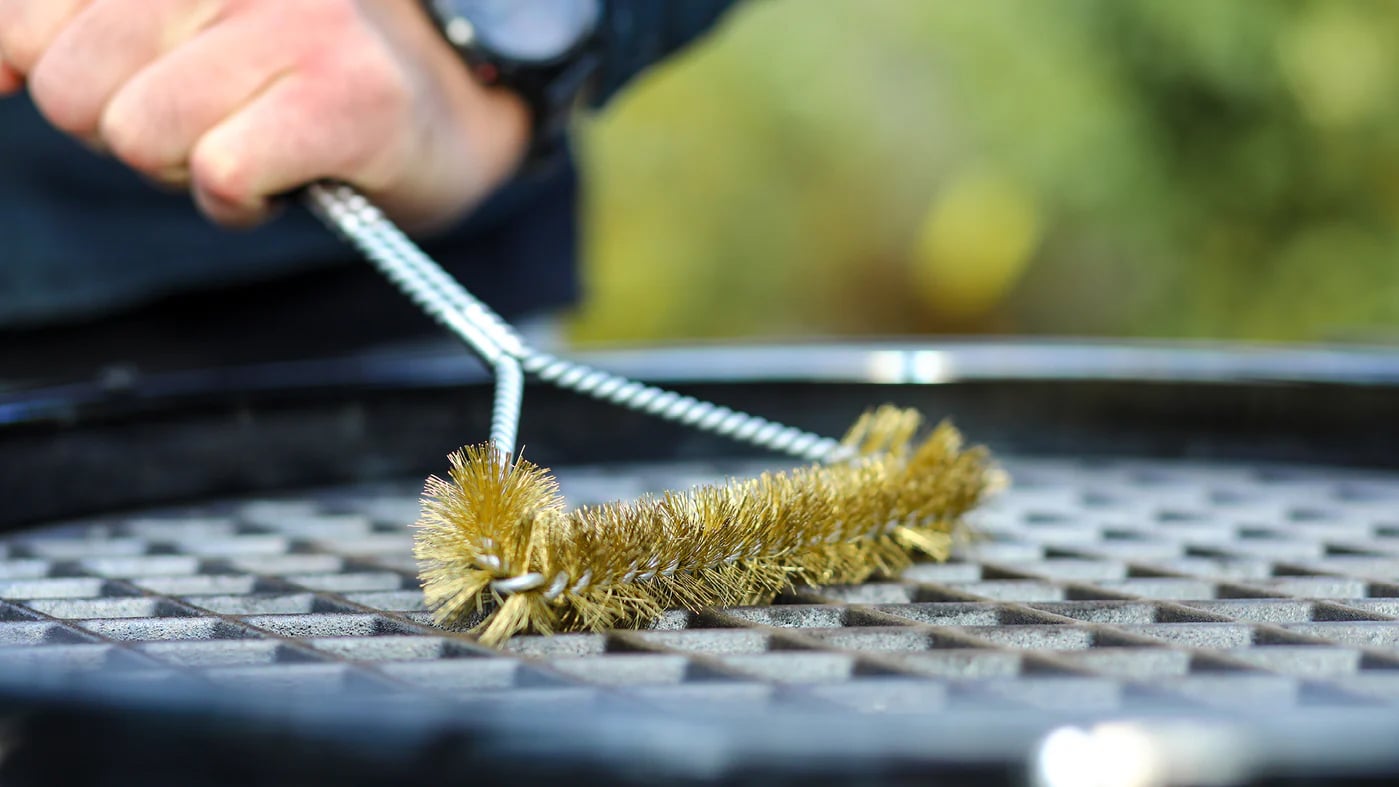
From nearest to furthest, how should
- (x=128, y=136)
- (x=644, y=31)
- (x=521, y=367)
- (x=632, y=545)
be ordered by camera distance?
(x=632, y=545)
(x=521, y=367)
(x=128, y=136)
(x=644, y=31)

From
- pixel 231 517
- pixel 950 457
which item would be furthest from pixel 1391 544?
pixel 231 517

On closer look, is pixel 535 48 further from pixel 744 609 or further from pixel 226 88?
pixel 744 609

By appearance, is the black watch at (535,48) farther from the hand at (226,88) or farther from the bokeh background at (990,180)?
the bokeh background at (990,180)

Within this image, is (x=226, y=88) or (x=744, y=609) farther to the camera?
(x=226, y=88)

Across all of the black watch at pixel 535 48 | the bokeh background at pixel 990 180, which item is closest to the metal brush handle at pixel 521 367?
the black watch at pixel 535 48

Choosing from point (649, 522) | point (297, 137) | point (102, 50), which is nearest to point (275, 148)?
point (297, 137)
